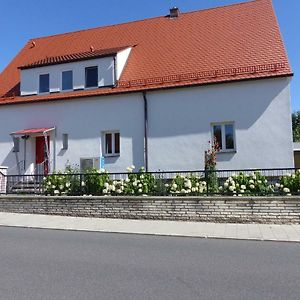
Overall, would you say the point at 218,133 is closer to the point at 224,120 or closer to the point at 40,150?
the point at 224,120

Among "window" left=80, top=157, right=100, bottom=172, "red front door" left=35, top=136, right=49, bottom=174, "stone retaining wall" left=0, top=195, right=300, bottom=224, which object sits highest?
"red front door" left=35, top=136, right=49, bottom=174

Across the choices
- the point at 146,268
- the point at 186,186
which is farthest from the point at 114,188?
the point at 146,268

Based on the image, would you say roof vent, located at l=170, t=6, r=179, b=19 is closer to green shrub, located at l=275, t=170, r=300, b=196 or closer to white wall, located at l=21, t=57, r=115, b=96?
white wall, located at l=21, t=57, r=115, b=96

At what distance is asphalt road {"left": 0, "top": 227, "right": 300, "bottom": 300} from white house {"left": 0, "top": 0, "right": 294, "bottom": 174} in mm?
8051

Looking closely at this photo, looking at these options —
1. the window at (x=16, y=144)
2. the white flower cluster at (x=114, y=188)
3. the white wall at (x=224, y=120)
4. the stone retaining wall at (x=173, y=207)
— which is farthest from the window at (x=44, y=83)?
the white flower cluster at (x=114, y=188)

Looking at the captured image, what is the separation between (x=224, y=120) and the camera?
17.2 metres

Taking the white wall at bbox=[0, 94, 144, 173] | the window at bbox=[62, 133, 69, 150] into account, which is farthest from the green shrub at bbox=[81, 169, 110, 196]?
the window at bbox=[62, 133, 69, 150]

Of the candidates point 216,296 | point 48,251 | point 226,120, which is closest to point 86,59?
point 226,120

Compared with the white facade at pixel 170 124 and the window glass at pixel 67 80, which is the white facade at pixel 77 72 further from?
the white facade at pixel 170 124

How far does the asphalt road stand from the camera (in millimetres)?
5406

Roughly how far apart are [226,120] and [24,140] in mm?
9581

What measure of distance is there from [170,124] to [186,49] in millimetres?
4406

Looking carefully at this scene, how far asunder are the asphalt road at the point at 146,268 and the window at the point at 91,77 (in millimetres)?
11078

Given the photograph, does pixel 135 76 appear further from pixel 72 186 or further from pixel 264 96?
pixel 72 186
